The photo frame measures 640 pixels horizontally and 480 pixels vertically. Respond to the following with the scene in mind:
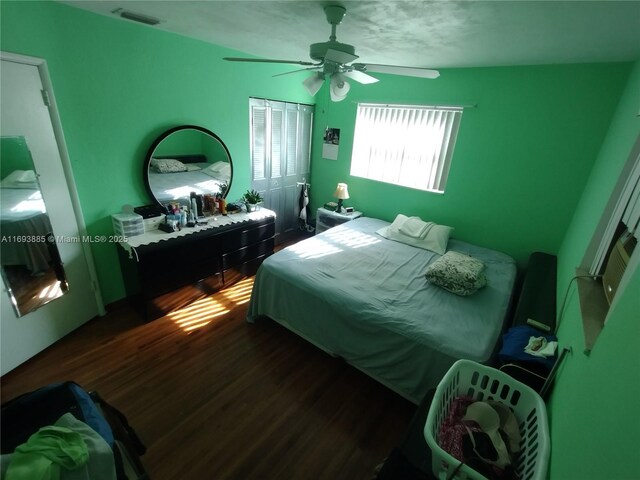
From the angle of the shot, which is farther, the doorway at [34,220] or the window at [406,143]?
the window at [406,143]

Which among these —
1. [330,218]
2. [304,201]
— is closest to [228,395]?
[330,218]

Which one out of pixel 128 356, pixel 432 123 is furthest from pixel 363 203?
pixel 128 356

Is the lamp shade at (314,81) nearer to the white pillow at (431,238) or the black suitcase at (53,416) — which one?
the white pillow at (431,238)

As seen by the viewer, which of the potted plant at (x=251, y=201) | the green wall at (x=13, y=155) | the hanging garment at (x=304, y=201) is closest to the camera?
the green wall at (x=13, y=155)

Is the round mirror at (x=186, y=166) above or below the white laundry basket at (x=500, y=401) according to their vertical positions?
above

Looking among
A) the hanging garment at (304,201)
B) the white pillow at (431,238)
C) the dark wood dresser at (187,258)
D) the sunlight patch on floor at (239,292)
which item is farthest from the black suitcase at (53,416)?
the hanging garment at (304,201)

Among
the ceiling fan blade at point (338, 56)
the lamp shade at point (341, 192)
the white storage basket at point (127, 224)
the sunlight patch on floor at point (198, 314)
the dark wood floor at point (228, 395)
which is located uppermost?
the ceiling fan blade at point (338, 56)

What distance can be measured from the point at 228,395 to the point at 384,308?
1.24 m

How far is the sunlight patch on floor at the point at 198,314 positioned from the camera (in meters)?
2.65

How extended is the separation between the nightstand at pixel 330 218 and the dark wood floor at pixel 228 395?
1.74 metres

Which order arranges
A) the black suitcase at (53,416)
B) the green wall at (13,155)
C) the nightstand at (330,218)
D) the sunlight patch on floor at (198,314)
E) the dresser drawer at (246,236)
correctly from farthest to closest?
the nightstand at (330,218), the dresser drawer at (246,236), the sunlight patch on floor at (198,314), the green wall at (13,155), the black suitcase at (53,416)

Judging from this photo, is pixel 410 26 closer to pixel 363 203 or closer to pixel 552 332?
pixel 552 332

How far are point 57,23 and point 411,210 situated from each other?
3.55 meters

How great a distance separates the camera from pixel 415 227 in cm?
327
